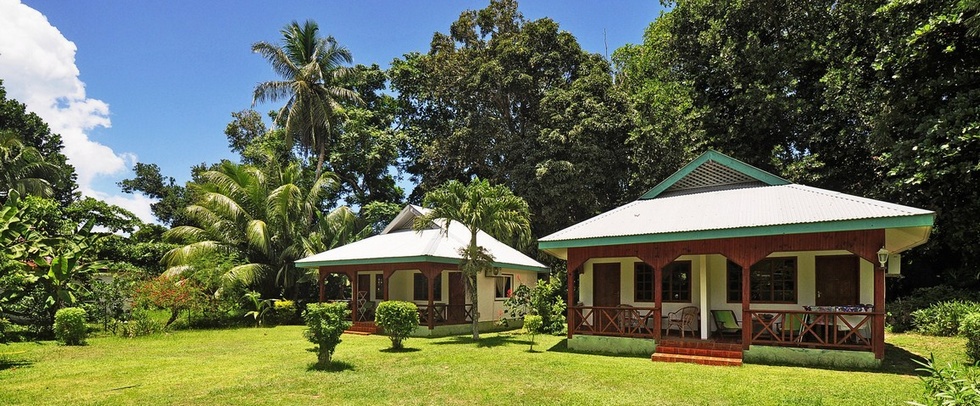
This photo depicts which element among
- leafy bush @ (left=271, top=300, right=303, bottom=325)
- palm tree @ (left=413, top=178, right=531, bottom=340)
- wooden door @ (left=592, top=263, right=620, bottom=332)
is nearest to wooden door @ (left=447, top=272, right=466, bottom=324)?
palm tree @ (left=413, top=178, right=531, bottom=340)

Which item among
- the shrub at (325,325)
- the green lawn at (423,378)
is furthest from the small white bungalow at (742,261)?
the shrub at (325,325)

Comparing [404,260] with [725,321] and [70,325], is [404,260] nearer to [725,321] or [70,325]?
[70,325]

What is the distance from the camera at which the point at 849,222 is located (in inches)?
419

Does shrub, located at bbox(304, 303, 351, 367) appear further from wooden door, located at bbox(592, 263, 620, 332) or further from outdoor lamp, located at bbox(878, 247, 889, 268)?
outdoor lamp, located at bbox(878, 247, 889, 268)

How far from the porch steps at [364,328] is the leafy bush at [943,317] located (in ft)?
51.8

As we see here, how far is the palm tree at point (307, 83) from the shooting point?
29766 mm

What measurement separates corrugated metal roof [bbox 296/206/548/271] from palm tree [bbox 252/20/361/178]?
30.5ft

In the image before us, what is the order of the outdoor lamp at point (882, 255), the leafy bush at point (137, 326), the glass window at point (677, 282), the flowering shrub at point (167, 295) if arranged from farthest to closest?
the flowering shrub at point (167, 295), the leafy bush at point (137, 326), the glass window at point (677, 282), the outdoor lamp at point (882, 255)

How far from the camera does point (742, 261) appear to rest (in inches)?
473

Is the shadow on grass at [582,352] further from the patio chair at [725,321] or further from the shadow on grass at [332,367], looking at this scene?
the shadow on grass at [332,367]

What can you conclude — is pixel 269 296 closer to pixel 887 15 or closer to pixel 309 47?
pixel 309 47

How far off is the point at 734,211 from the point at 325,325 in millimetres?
9025

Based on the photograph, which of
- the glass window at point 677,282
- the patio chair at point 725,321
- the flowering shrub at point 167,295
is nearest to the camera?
the patio chair at point 725,321

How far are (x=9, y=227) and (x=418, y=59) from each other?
25909 millimetres
